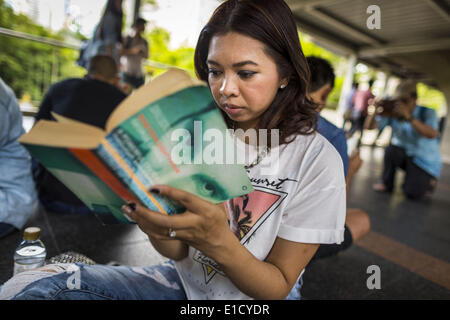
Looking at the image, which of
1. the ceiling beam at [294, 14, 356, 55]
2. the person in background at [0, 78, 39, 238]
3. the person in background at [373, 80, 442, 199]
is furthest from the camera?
the ceiling beam at [294, 14, 356, 55]

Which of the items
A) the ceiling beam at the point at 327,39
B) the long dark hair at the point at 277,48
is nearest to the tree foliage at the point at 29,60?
the long dark hair at the point at 277,48

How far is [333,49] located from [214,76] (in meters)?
10.5

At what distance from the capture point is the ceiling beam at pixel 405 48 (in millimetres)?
8592

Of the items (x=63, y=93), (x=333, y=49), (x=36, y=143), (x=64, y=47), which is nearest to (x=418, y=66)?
(x=333, y=49)

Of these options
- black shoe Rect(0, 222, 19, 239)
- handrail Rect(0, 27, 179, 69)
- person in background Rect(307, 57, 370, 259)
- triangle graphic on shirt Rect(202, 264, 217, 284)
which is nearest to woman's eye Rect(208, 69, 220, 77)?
triangle graphic on shirt Rect(202, 264, 217, 284)

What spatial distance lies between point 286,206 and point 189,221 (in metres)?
0.35

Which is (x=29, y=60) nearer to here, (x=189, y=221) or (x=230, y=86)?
(x=230, y=86)

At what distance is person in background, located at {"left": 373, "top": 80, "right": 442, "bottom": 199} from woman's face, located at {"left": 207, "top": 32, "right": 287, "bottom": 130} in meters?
3.51

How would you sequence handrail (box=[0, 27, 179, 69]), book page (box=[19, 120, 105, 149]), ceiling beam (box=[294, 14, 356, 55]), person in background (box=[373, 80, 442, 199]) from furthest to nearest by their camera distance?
ceiling beam (box=[294, 14, 356, 55])
handrail (box=[0, 27, 179, 69])
person in background (box=[373, 80, 442, 199])
book page (box=[19, 120, 105, 149])

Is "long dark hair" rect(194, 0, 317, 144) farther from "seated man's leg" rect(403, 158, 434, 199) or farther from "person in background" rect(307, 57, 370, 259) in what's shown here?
"seated man's leg" rect(403, 158, 434, 199)

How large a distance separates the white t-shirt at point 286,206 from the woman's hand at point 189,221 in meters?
0.23

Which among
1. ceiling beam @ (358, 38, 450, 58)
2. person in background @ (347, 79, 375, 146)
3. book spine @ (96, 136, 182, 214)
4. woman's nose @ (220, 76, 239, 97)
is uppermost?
ceiling beam @ (358, 38, 450, 58)

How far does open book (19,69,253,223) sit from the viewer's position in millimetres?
476

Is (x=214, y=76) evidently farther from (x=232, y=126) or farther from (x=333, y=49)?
(x=333, y=49)
